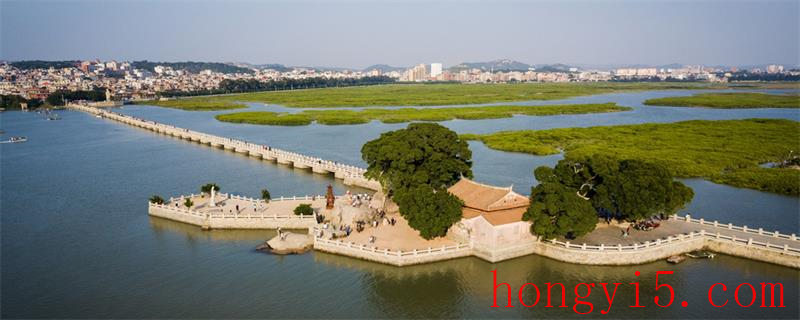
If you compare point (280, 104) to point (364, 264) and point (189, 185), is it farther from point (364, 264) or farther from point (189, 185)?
point (364, 264)

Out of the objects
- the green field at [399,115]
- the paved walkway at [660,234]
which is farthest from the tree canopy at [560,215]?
the green field at [399,115]

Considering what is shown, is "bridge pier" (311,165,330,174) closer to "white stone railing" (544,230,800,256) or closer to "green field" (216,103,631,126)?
"white stone railing" (544,230,800,256)

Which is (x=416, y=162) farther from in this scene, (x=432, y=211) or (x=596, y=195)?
(x=596, y=195)

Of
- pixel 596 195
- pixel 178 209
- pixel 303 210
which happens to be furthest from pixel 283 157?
pixel 596 195

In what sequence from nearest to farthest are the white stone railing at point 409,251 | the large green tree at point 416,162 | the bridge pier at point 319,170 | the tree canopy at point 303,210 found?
the white stone railing at point 409,251
the large green tree at point 416,162
the tree canopy at point 303,210
the bridge pier at point 319,170

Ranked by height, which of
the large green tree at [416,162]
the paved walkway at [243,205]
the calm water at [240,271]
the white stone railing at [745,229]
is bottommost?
the calm water at [240,271]

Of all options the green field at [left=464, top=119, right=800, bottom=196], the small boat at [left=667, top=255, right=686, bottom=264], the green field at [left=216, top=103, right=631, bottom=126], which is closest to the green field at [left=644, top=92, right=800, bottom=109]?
the green field at [left=216, top=103, right=631, bottom=126]

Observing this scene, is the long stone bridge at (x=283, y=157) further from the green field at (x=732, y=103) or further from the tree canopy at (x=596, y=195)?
the green field at (x=732, y=103)
